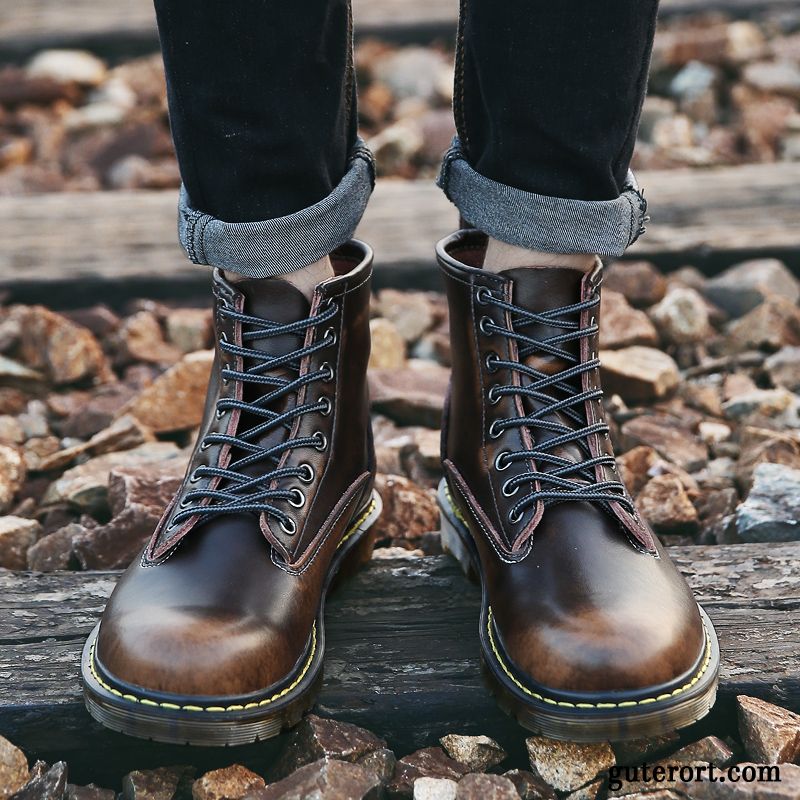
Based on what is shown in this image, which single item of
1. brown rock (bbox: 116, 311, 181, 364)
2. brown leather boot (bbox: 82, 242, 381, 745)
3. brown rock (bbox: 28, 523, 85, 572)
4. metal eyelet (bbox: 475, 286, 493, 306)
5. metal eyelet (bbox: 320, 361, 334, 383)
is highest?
metal eyelet (bbox: 475, 286, 493, 306)

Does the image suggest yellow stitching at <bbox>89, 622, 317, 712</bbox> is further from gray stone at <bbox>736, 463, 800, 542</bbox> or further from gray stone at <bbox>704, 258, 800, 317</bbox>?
gray stone at <bbox>704, 258, 800, 317</bbox>

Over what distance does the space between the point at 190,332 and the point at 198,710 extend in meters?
1.98

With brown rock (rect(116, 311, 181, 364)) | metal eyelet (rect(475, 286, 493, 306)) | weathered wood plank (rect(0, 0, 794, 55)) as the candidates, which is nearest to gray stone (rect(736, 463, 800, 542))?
metal eyelet (rect(475, 286, 493, 306))

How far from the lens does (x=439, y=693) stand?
1.60m

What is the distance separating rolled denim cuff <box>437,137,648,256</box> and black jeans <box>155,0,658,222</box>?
2 cm

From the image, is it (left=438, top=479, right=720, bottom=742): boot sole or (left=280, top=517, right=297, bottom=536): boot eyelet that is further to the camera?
(left=280, top=517, right=297, bottom=536): boot eyelet

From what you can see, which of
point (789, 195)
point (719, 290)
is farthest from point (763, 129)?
point (719, 290)

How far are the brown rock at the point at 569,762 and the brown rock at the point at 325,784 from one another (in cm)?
24

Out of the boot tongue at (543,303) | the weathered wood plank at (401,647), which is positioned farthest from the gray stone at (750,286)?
the boot tongue at (543,303)

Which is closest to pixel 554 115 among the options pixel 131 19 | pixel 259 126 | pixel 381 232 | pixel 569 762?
pixel 259 126

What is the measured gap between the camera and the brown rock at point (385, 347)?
3.08 m

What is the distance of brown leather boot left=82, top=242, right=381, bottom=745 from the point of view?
4.65 feet

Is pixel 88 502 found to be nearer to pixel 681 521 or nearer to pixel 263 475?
pixel 263 475

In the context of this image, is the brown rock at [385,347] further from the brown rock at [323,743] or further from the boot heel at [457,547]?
the brown rock at [323,743]
